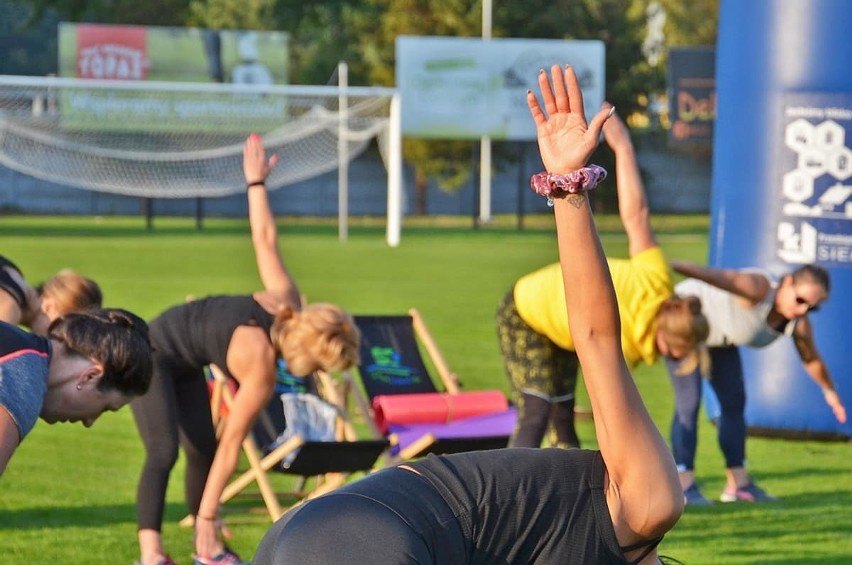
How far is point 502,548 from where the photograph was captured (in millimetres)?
2775

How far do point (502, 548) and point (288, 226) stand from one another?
37377 millimetres

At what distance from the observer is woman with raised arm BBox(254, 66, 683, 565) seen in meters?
2.73

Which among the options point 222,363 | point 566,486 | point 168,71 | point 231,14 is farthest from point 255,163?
point 231,14

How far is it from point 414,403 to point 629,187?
242 cm

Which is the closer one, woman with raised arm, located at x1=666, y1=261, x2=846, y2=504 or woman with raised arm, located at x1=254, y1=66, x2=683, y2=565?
woman with raised arm, located at x1=254, y1=66, x2=683, y2=565

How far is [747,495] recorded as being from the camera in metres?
7.92

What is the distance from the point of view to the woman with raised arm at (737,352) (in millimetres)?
7793

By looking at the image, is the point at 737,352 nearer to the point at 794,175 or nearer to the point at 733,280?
the point at 733,280

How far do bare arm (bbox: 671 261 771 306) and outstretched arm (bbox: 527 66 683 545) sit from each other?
13.0 ft

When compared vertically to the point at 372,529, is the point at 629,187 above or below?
above

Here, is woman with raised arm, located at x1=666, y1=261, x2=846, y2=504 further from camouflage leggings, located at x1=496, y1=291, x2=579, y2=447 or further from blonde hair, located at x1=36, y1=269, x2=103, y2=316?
blonde hair, located at x1=36, y1=269, x2=103, y2=316

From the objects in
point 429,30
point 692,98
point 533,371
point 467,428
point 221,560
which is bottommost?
point 221,560

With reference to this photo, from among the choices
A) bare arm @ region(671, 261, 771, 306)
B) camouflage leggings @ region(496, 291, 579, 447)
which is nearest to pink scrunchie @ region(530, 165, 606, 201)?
bare arm @ region(671, 261, 771, 306)

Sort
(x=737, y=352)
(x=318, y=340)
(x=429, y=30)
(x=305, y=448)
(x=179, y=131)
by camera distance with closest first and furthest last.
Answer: (x=318, y=340) < (x=305, y=448) < (x=737, y=352) < (x=179, y=131) < (x=429, y=30)
